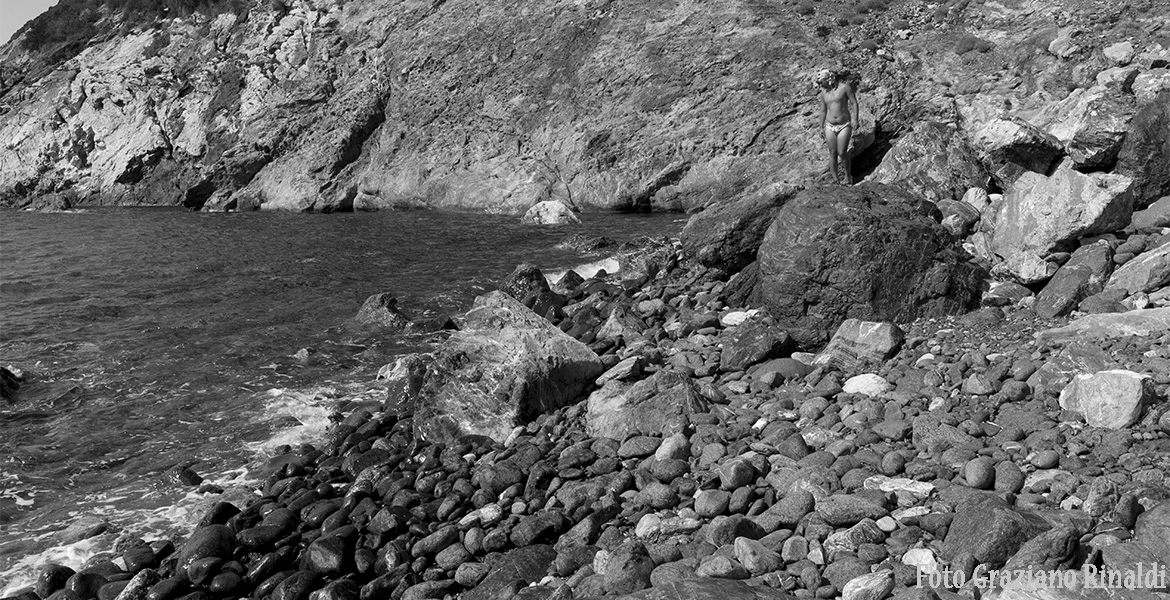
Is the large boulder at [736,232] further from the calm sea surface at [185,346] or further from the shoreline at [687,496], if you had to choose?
the calm sea surface at [185,346]

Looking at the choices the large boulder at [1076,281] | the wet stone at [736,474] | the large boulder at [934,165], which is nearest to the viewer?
the wet stone at [736,474]

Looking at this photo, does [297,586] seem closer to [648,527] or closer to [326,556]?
[326,556]

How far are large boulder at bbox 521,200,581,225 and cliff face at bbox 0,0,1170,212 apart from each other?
2.54 meters

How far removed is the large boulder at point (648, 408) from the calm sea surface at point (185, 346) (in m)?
3.28

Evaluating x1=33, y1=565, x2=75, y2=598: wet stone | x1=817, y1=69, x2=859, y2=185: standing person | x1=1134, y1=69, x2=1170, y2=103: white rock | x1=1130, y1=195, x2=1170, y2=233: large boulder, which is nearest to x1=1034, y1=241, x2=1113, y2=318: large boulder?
x1=1130, y1=195, x2=1170, y2=233: large boulder

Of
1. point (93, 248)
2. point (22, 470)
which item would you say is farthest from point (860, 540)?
point (93, 248)

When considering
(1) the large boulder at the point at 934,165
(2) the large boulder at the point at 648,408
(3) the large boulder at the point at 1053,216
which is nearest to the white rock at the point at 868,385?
(2) the large boulder at the point at 648,408

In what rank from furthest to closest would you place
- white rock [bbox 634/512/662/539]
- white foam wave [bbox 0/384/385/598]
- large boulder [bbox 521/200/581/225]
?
large boulder [bbox 521/200/581/225], white foam wave [bbox 0/384/385/598], white rock [bbox 634/512/662/539]

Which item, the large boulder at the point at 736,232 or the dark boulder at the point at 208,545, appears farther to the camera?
the large boulder at the point at 736,232

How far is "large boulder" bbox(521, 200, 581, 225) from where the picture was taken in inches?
792

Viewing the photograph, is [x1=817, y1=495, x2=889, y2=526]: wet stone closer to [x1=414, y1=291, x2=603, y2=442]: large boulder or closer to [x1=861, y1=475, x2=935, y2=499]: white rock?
[x1=861, y1=475, x2=935, y2=499]: white rock

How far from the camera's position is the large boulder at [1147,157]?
30.7 ft

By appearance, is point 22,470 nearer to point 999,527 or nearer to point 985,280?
point 999,527

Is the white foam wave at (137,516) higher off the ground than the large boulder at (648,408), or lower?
higher
